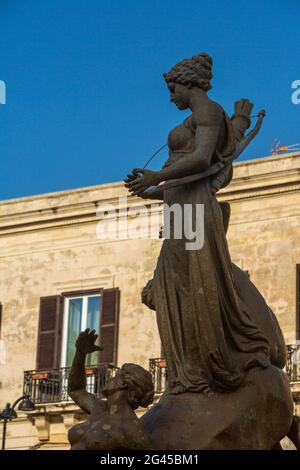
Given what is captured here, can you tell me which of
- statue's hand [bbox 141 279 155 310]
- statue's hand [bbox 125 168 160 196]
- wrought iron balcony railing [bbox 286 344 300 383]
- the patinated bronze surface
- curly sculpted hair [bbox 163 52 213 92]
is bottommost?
the patinated bronze surface

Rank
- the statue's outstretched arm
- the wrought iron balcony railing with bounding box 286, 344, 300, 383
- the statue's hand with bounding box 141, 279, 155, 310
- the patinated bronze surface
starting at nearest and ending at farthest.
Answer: the patinated bronze surface < the statue's outstretched arm < the statue's hand with bounding box 141, 279, 155, 310 < the wrought iron balcony railing with bounding box 286, 344, 300, 383

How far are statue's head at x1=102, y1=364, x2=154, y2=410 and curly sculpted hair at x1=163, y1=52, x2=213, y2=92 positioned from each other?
2023 millimetres

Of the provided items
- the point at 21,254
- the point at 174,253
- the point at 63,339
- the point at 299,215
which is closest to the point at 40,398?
the point at 63,339

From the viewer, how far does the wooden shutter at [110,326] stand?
3272 centimetres

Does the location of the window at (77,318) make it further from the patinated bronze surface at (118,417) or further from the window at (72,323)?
the patinated bronze surface at (118,417)

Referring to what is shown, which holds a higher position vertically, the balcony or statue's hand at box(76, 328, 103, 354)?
the balcony

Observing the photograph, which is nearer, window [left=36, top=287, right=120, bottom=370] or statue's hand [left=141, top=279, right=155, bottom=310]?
statue's hand [left=141, top=279, right=155, bottom=310]

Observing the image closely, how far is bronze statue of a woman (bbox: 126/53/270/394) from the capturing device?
350 inches

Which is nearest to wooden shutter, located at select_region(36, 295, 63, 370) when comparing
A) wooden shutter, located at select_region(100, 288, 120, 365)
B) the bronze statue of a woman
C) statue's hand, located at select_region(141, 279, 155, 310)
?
wooden shutter, located at select_region(100, 288, 120, 365)

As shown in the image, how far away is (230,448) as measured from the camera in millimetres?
8578

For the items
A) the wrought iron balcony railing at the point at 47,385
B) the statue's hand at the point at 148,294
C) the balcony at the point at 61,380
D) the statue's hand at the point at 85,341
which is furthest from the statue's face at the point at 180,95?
the wrought iron balcony railing at the point at 47,385

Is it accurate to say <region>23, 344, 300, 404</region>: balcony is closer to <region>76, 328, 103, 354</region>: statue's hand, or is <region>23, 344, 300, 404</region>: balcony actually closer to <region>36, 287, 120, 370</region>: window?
<region>36, 287, 120, 370</region>: window

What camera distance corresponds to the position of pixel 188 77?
9.55 meters

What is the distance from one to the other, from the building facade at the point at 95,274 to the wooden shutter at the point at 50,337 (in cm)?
2
